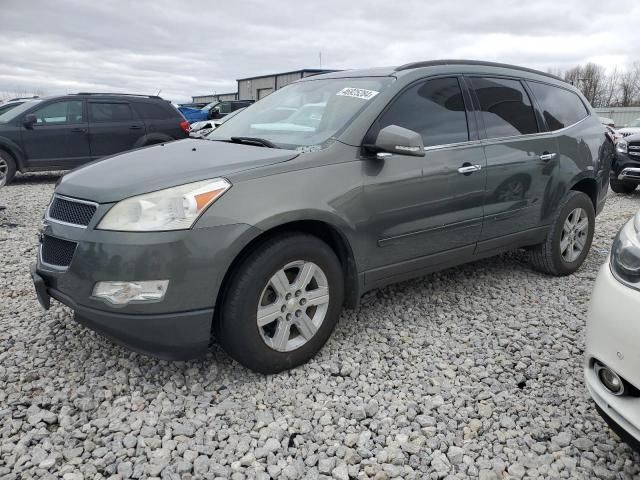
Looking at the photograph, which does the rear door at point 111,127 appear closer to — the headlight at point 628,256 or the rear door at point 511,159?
the rear door at point 511,159

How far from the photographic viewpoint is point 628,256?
205 cm

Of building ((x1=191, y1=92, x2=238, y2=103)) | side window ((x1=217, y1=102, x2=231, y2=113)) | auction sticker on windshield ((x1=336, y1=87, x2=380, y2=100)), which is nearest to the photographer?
auction sticker on windshield ((x1=336, y1=87, x2=380, y2=100))

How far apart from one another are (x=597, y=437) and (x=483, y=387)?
0.58 metres

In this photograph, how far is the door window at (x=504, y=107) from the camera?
3.78 metres

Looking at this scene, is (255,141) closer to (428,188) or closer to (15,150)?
(428,188)

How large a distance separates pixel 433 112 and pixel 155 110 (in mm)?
8007

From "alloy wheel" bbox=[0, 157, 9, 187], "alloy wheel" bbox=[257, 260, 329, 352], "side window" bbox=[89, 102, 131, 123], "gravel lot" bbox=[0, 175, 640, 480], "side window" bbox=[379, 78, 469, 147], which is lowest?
"gravel lot" bbox=[0, 175, 640, 480]

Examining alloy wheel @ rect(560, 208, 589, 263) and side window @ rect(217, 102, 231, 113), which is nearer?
alloy wheel @ rect(560, 208, 589, 263)

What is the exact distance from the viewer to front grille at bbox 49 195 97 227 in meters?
2.53

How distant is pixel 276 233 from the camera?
272cm

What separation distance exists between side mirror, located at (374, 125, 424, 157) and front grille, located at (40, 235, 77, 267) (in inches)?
66.8

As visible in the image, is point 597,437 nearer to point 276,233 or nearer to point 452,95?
point 276,233

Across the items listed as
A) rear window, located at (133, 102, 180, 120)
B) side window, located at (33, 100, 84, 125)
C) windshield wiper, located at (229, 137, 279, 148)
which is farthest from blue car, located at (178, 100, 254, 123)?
windshield wiper, located at (229, 137, 279, 148)

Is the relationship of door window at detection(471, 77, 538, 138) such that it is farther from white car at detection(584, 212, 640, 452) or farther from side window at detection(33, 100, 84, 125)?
side window at detection(33, 100, 84, 125)
